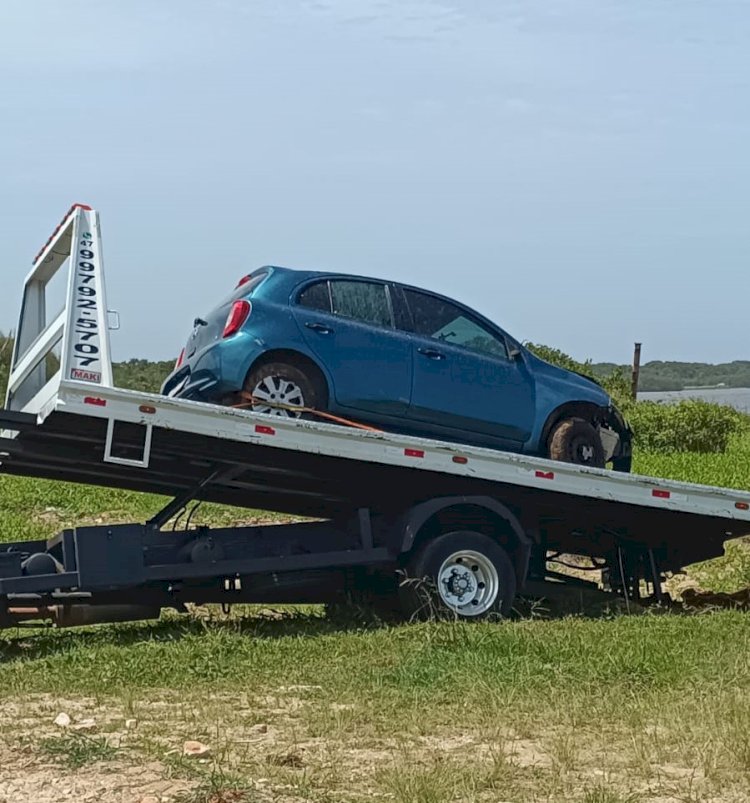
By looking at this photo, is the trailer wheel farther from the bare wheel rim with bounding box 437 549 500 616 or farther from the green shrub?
the green shrub

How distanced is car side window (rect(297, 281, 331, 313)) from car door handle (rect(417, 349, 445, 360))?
0.79 m

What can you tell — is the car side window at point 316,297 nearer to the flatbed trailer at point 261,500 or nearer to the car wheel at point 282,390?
the car wheel at point 282,390

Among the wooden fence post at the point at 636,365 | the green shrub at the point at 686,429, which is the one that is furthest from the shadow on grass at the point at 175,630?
the wooden fence post at the point at 636,365

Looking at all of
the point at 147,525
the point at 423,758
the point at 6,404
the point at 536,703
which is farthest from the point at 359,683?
the point at 6,404

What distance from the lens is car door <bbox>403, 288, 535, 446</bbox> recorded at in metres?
10.0

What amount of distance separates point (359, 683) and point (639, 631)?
8.85ft

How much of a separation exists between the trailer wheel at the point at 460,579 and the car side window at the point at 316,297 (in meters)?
1.94

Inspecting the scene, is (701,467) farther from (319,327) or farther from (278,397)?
(278,397)

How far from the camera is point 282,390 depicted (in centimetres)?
941

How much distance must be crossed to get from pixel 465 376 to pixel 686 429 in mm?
20443

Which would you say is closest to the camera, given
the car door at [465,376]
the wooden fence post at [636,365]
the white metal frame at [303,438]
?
the white metal frame at [303,438]

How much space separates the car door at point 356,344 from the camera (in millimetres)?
9609

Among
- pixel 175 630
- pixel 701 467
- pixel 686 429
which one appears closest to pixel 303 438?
pixel 175 630

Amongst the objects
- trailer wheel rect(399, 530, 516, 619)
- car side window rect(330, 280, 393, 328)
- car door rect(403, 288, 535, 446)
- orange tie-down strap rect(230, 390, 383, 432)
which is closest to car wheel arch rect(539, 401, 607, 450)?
car door rect(403, 288, 535, 446)
